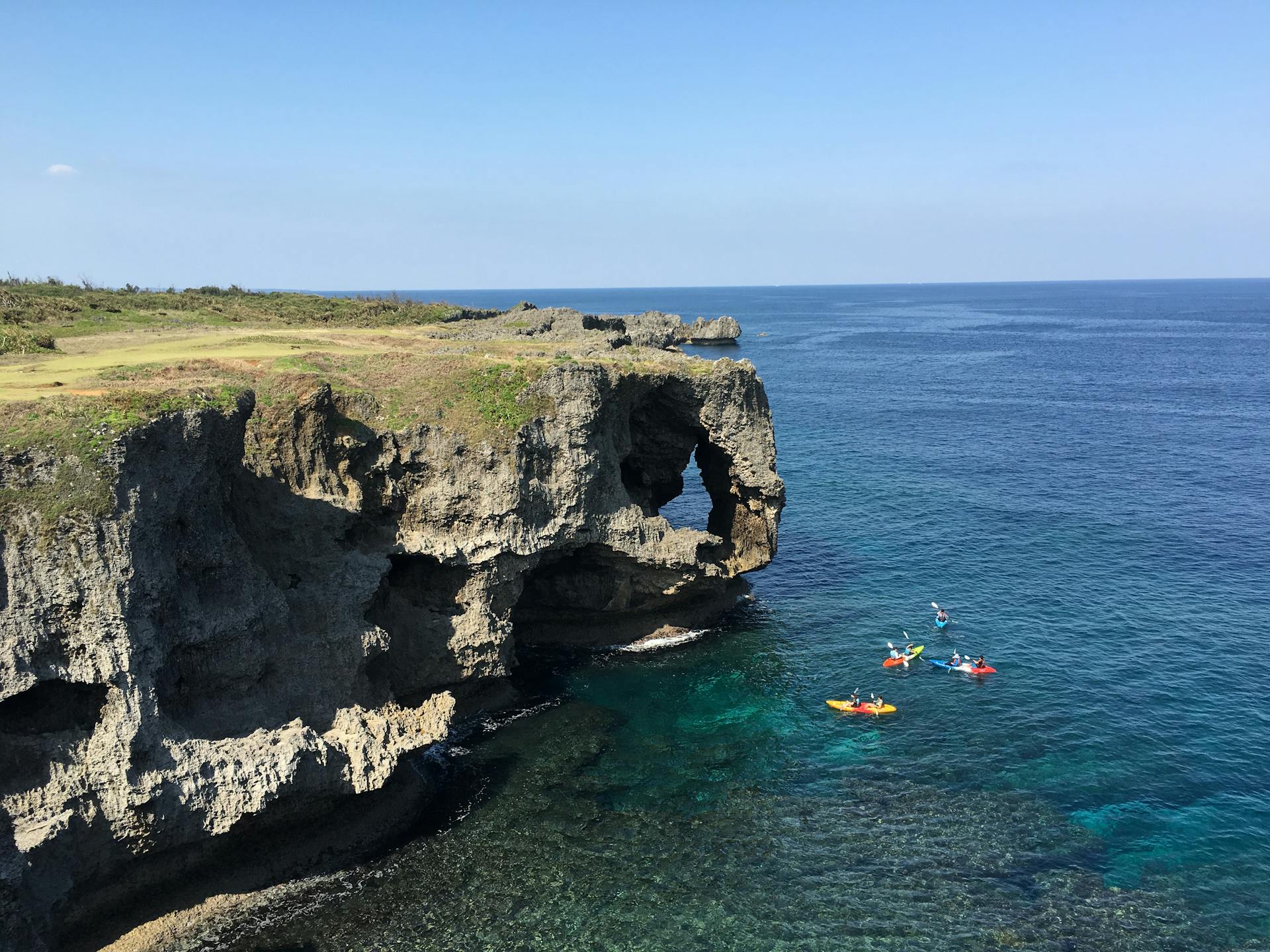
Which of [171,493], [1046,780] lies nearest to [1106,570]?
[1046,780]

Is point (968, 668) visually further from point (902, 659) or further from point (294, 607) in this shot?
point (294, 607)

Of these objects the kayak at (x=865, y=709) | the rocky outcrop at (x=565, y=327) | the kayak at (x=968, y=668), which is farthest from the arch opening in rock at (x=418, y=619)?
the kayak at (x=968, y=668)

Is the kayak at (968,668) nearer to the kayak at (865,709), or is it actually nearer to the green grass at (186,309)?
the kayak at (865,709)

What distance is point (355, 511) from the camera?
3453 centimetres

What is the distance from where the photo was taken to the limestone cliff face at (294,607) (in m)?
23.4

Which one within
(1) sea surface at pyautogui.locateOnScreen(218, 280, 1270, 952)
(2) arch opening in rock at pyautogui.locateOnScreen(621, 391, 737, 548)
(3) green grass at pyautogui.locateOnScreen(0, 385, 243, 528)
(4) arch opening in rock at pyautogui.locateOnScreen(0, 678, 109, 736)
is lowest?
(1) sea surface at pyautogui.locateOnScreen(218, 280, 1270, 952)

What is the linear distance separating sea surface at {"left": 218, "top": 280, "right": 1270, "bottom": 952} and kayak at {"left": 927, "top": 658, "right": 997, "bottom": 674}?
1.64 feet

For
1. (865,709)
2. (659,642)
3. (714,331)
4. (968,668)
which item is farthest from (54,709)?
(714,331)

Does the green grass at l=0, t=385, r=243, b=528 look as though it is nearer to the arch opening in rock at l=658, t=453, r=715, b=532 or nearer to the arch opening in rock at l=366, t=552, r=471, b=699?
the arch opening in rock at l=366, t=552, r=471, b=699

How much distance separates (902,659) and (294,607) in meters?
28.9

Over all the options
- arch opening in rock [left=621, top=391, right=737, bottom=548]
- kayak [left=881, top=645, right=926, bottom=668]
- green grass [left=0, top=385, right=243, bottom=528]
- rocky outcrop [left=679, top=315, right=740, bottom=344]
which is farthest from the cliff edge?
rocky outcrop [left=679, top=315, right=740, bottom=344]

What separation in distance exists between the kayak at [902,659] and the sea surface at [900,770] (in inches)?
27.1

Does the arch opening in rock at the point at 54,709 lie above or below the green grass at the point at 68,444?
below

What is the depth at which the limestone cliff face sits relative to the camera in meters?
23.4
